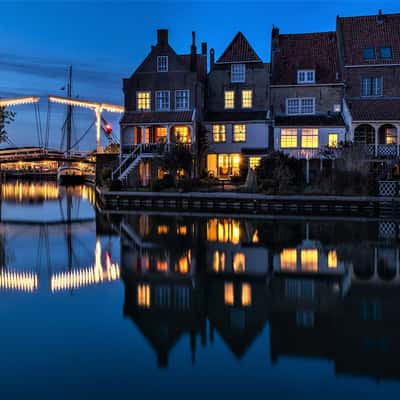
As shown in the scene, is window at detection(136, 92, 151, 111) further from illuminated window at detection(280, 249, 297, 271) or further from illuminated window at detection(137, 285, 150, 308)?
illuminated window at detection(137, 285, 150, 308)

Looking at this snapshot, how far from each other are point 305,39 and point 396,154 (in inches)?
576

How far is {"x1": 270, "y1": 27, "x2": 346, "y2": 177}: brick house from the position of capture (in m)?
42.0

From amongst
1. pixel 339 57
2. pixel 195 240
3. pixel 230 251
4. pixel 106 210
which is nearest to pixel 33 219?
pixel 106 210

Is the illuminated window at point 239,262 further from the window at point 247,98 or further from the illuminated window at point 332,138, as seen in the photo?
the window at point 247,98

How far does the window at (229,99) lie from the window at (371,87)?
10.5 metres

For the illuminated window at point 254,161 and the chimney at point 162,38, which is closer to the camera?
the illuminated window at point 254,161

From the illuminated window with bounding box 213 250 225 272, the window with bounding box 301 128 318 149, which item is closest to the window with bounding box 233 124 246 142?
the window with bounding box 301 128 318 149

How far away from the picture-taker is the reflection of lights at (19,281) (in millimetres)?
14662

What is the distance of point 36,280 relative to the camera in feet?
51.4

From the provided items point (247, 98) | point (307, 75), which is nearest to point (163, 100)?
point (247, 98)

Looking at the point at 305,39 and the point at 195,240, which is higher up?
the point at 305,39

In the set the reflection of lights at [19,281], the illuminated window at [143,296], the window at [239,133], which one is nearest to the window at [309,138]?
the window at [239,133]

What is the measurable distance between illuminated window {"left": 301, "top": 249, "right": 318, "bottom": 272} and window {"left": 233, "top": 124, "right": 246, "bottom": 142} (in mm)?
25445

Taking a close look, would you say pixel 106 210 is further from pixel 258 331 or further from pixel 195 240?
pixel 258 331
